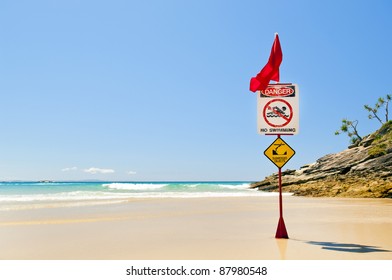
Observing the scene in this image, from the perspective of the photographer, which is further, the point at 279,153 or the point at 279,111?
the point at 279,153

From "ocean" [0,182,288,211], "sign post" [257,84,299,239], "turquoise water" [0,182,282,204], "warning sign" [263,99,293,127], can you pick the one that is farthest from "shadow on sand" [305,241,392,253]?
"turquoise water" [0,182,282,204]

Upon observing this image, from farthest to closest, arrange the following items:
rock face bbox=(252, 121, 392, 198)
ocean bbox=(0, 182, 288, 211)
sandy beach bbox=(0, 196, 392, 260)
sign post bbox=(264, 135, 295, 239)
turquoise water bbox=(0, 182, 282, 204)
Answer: turquoise water bbox=(0, 182, 282, 204) → rock face bbox=(252, 121, 392, 198) → ocean bbox=(0, 182, 288, 211) → sign post bbox=(264, 135, 295, 239) → sandy beach bbox=(0, 196, 392, 260)

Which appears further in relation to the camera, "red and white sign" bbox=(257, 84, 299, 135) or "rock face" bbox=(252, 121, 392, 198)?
"rock face" bbox=(252, 121, 392, 198)

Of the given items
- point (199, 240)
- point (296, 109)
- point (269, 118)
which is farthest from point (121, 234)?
point (296, 109)

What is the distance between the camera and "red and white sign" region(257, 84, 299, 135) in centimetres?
931

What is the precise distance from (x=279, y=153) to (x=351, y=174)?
3144 cm

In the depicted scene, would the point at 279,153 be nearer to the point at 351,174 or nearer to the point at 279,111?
Answer: the point at 279,111

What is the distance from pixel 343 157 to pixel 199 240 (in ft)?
132

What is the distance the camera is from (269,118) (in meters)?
9.37

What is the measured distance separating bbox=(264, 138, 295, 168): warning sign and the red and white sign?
1.15ft

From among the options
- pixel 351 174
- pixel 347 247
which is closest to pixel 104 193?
pixel 351 174

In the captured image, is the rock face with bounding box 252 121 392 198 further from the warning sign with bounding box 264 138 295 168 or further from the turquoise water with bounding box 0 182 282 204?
the warning sign with bounding box 264 138 295 168

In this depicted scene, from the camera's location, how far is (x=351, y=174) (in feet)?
124
